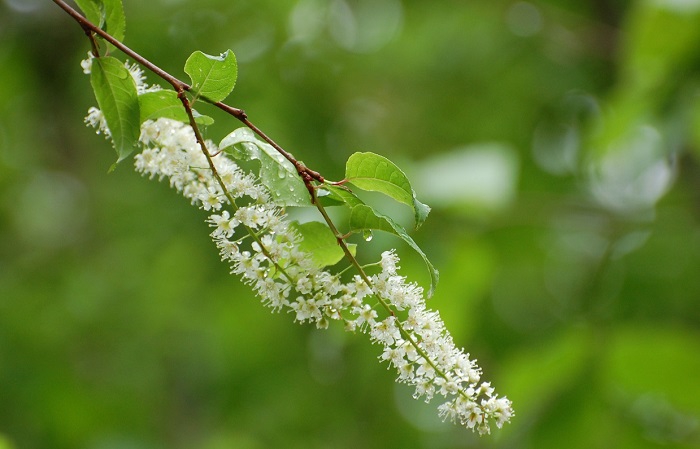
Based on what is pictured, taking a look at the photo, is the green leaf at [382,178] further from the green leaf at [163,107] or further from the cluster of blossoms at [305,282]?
the green leaf at [163,107]

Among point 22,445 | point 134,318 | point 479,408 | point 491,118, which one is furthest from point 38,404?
point 479,408

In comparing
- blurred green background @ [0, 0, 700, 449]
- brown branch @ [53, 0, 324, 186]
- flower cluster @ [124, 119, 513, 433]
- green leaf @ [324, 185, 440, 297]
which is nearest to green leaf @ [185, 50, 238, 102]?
brown branch @ [53, 0, 324, 186]

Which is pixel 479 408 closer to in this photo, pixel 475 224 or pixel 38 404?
pixel 475 224

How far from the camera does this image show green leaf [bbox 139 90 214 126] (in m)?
1.40

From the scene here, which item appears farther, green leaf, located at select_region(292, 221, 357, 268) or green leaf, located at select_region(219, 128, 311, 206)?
green leaf, located at select_region(292, 221, 357, 268)

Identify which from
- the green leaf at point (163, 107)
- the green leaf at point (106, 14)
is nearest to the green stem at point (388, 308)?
the green leaf at point (163, 107)

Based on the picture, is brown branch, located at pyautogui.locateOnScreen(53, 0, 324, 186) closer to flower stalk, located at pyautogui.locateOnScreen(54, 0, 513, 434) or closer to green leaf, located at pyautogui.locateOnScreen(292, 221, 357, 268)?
flower stalk, located at pyautogui.locateOnScreen(54, 0, 513, 434)

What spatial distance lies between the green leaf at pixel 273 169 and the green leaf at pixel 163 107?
97 millimetres

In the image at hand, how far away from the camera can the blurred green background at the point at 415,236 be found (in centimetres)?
345

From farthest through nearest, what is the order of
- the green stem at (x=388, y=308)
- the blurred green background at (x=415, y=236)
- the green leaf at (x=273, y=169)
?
the blurred green background at (x=415, y=236) < the green stem at (x=388, y=308) < the green leaf at (x=273, y=169)

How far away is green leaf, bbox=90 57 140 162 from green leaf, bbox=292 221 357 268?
0.34 metres

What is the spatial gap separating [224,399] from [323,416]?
552 millimetres

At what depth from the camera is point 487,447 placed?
4.22 meters

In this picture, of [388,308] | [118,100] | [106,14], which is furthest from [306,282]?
[106,14]
